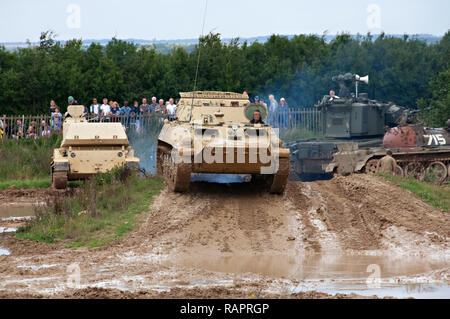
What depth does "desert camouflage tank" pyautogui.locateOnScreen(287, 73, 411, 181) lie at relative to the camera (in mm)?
21328

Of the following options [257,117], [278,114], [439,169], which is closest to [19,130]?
[278,114]

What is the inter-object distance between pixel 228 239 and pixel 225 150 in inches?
98.1

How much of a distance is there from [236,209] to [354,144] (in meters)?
7.43

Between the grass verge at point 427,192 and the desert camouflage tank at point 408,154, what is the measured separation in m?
3.16

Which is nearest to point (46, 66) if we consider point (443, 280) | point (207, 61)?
point (207, 61)

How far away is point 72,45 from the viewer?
32094mm

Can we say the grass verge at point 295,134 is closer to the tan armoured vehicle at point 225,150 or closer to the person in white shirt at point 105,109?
the person in white shirt at point 105,109

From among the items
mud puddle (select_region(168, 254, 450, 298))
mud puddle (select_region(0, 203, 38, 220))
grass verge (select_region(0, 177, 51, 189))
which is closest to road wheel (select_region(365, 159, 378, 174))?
grass verge (select_region(0, 177, 51, 189))

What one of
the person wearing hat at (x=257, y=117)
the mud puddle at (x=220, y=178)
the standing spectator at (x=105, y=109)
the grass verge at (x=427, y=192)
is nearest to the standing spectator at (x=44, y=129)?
the standing spectator at (x=105, y=109)

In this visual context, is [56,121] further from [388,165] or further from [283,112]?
[388,165]

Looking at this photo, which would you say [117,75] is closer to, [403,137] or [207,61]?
[207,61]

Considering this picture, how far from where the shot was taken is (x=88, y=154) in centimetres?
1794

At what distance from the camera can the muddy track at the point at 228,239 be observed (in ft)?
30.0

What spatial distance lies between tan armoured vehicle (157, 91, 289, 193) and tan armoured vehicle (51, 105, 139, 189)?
228cm
